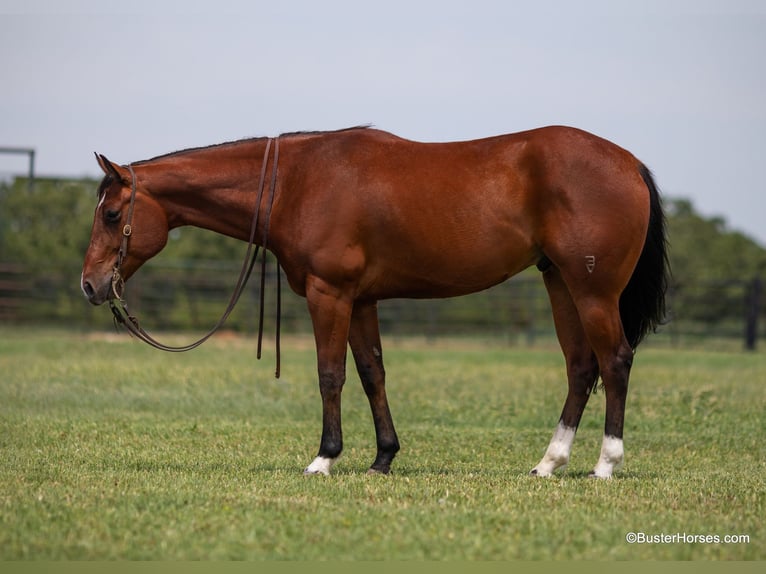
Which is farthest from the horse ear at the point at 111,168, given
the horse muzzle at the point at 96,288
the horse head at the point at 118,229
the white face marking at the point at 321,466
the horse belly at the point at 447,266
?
the white face marking at the point at 321,466

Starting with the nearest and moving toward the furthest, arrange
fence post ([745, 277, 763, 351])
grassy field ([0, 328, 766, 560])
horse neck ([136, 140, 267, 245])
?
grassy field ([0, 328, 766, 560]), horse neck ([136, 140, 267, 245]), fence post ([745, 277, 763, 351])

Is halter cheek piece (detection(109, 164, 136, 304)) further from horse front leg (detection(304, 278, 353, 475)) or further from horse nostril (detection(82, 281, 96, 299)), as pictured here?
horse front leg (detection(304, 278, 353, 475))

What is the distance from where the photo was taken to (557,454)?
23.5ft

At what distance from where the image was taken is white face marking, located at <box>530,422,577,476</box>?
23.5 ft

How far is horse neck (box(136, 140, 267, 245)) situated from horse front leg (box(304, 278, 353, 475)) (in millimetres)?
693

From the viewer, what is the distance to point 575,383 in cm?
732

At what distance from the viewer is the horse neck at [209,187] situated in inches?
286

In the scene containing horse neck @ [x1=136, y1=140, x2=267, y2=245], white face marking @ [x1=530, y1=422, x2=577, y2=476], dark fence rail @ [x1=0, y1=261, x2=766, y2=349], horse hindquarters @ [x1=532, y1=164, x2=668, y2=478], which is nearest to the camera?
horse hindquarters @ [x1=532, y1=164, x2=668, y2=478]

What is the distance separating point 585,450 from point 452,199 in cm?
287

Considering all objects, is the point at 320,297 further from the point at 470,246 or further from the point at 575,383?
the point at 575,383

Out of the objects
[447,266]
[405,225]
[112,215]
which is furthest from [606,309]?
[112,215]

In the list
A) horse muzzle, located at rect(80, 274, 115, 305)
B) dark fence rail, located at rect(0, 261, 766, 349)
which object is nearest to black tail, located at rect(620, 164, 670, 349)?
horse muzzle, located at rect(80, 274, 115, 305)

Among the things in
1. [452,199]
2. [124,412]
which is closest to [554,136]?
[452,199]

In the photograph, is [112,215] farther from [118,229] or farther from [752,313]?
[752,313]
